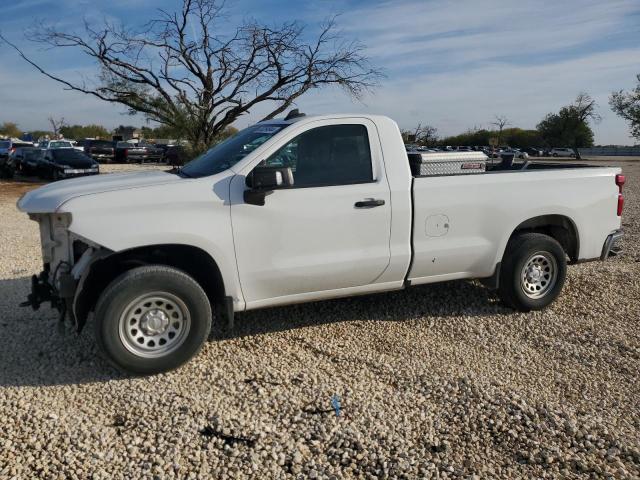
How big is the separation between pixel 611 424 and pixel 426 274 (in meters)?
Result: 1.91

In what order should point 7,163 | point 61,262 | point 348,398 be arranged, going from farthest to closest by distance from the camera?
point 7,163 → point 61,262 → point 348,398

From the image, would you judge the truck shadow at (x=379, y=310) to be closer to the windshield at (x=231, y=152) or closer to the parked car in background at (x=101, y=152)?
the windshield at (x=231, y=152)

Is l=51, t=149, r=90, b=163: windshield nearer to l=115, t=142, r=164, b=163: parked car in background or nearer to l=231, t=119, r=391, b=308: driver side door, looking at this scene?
l=115, t=142, r=164, b=163: parked car in background

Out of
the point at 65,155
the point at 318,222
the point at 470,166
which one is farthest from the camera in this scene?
the point at 65,155

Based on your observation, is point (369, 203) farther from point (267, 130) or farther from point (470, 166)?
point (470, 166)

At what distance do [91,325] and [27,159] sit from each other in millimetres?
23171

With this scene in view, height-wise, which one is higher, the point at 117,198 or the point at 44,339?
the point at 117,198

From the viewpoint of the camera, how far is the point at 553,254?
550 centimetres

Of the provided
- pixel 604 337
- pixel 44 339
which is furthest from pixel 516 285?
pixel 44 339

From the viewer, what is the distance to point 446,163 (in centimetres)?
506

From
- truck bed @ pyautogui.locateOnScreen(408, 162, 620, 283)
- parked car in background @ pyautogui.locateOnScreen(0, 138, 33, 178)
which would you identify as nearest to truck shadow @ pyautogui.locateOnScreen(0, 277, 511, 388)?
truck bed @ pyautogui.locateOnScreen(408, 162, 620, 283)

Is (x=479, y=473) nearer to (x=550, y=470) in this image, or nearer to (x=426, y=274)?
(x=550, y=470)

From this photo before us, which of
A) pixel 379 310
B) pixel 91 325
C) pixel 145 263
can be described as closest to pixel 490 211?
pixel 379 310

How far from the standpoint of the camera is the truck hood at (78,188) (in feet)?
12.8
